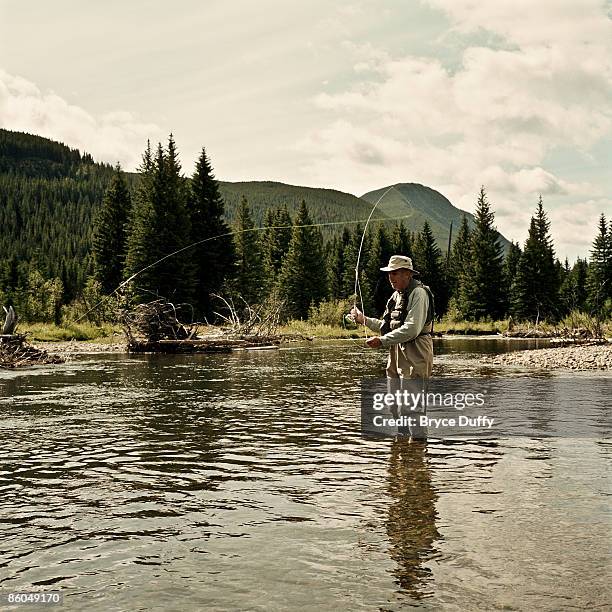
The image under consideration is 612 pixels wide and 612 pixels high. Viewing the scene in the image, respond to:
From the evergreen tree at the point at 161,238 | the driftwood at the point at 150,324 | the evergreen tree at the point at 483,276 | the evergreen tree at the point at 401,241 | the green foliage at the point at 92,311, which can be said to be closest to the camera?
the driftwood at the point at 150,324

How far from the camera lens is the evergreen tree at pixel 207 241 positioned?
169 ft

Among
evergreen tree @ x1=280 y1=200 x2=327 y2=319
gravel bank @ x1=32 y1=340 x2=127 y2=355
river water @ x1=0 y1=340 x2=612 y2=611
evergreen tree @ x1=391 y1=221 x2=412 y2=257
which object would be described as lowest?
river water @ x1=0 y1=340 x2=612 y2=611

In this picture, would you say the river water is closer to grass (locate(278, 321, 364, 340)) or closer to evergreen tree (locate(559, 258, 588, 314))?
grass (locate(278, 321, 364, 340))

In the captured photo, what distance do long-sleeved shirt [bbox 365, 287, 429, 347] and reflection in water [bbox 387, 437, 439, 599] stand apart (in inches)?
54.8

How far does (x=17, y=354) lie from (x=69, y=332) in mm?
15766

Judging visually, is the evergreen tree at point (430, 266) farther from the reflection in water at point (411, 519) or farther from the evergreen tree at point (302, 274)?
the reflection in water at point (411, 519)

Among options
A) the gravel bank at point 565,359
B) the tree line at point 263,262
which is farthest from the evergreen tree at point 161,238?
the gravel bank at point 565,359

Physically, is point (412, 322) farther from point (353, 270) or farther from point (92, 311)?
point (353, 270)

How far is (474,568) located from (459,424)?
7.02 meters

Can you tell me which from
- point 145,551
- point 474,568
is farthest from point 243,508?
point 474,568

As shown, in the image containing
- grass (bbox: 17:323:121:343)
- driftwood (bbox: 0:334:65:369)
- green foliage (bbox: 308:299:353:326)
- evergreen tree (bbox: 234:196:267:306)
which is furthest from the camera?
evergreen tree (bbox: 234:196:267:306)

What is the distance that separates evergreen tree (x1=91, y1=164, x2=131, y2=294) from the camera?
58.3m

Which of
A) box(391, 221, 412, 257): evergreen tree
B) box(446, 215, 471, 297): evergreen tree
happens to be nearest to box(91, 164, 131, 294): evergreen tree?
Answer: box(391, 221, 412, 257): evergreen tree

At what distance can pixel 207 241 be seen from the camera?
53969 millimetres
